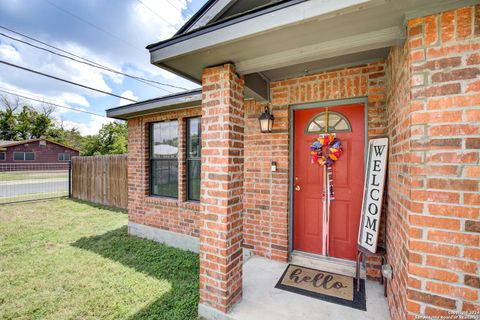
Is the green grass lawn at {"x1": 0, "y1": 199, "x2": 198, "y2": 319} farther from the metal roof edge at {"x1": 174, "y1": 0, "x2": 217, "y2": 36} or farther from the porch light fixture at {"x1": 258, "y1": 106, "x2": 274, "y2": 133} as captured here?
the metal roof edge at {"x1": 174, "y1": 0, "x2": 217, "y2": 36}

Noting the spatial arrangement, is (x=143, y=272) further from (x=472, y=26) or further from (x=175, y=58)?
(x=472, y=26)

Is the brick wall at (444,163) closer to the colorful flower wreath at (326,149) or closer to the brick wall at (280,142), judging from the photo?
the brick wall at (280,142)

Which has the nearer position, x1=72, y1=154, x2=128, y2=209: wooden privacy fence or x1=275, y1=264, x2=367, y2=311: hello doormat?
x1=275, y1=264, x2=367, y2=311: hello doormat

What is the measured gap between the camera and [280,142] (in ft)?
10.0

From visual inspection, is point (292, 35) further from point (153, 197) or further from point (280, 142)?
A: point (153, 197)

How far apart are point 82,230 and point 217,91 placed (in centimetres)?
529

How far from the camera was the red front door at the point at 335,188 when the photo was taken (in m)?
→ 2.77

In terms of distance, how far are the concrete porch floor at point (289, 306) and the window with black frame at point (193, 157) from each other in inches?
78.9

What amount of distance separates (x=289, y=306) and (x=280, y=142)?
1.99 meters

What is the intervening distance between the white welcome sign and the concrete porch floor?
534mm

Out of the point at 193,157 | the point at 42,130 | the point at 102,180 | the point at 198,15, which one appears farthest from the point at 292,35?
the point at 42,130

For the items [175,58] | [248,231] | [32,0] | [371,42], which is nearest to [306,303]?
[248,231]

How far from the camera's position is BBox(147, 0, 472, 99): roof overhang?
136 cm

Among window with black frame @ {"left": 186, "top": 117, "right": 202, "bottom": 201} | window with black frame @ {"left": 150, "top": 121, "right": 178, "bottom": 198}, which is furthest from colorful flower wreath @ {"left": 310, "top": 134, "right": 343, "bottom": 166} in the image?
window with black frame @ {"left": 150, "top": 121, "right": 178, "bottom": 198}
